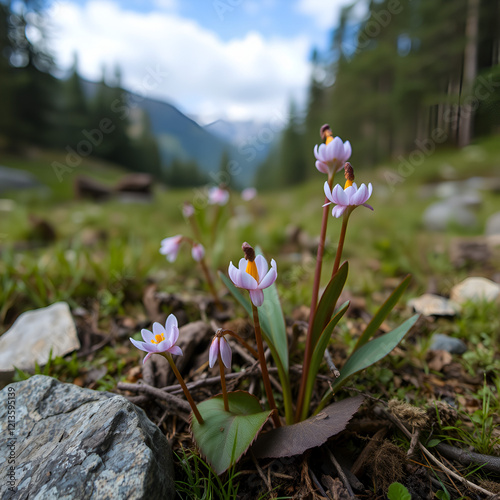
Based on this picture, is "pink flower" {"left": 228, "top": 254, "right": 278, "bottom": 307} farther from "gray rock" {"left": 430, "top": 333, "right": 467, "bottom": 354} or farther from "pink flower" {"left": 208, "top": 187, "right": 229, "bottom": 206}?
"pink flower" {"left": 208, "top": 187, "right": 229, "bottom": 206}

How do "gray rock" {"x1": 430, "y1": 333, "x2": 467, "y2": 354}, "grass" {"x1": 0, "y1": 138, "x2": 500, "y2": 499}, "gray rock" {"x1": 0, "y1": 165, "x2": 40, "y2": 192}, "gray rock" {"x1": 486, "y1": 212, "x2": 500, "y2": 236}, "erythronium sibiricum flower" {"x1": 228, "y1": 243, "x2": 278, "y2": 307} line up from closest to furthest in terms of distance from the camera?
1. "erythronium sibiricum flower" {"x1": 228, "y1": 243, "x2": 278, "y2": 307}
2. "grass" {"x1": 0, "y1": 138, "x2": 500, "y2": 499}
3. "gray rock" {"x1": 430, "y1": 333, "x2": 467, "y2": 354}
4. "gray rock" {"x1": 486, "y1": 212, "x2": 500, "y2": 236}
5. "gray rock" {"x1": 0, "y1": 165, "x2": 40, "y2": 192}

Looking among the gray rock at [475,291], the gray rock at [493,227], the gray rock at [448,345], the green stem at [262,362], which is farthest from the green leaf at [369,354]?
the gray rock at [493,227]

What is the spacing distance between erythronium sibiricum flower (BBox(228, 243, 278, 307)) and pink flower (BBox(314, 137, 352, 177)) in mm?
353

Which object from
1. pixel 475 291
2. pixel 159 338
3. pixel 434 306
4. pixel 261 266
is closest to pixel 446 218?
pixel 475 291

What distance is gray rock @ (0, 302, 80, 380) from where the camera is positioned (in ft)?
4.41

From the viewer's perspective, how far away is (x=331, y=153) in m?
0.89

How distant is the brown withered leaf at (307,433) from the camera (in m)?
0.81

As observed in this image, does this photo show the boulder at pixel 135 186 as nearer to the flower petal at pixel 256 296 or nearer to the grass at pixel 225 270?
the grass at pixel 225 270

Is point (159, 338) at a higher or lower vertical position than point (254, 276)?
lower

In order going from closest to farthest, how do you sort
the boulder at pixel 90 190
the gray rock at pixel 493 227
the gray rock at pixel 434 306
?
the gray rock at pixel 434 306 → the gray rock at pixel 493 227 → the boulder at pixel 90 190

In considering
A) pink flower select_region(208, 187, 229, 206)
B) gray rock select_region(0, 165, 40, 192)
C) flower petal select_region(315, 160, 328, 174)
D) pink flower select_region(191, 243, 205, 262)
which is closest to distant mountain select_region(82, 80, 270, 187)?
pink flower select_region(208, 187, 229, 206)

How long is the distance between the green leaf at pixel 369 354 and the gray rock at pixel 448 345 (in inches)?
25.1

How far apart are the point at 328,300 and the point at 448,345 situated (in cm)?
90

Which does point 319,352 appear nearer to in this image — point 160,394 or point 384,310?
point 384,310
